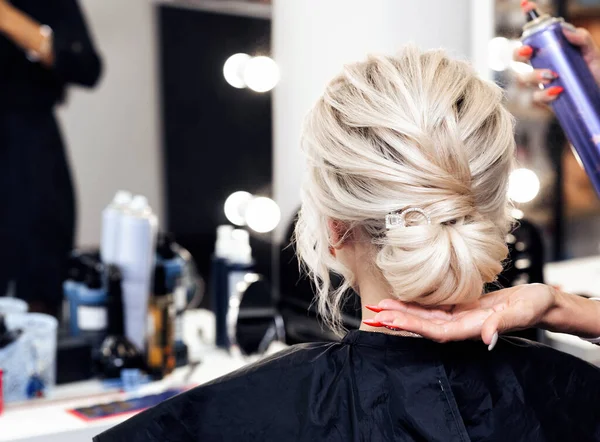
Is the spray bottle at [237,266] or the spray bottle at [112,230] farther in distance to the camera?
the spray bottle at [237,266]

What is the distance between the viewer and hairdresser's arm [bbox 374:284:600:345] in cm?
91

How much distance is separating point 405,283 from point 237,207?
1229 mm

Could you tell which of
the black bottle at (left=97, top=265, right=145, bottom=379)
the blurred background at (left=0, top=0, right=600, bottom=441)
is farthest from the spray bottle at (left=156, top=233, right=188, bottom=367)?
the black bottle at (left=97, top=265, right=145, bottom=379)

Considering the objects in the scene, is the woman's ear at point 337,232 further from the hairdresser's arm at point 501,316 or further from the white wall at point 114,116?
the white wall at point 114,116

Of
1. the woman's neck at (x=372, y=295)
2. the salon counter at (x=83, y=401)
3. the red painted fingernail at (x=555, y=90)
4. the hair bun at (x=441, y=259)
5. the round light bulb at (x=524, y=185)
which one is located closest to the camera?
the hair bun at (x=441, y=259)

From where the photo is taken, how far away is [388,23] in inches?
68.6

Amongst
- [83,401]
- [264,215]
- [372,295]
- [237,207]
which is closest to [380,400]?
[372,295]

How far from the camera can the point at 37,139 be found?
193 centimetres

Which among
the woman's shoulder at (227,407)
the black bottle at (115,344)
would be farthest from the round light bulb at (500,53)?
the woman's shoulder at (227,407)

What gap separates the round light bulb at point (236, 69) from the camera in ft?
6.56

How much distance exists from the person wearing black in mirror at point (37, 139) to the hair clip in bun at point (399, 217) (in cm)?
121

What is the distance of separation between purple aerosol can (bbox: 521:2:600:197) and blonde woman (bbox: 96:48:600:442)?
40 cm

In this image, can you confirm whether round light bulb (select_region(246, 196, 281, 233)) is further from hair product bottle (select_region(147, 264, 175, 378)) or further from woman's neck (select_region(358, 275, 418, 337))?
woman's neck (select_region(358, 275, 418, 337))

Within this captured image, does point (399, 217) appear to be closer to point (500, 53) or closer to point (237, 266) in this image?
point (237, 266)
